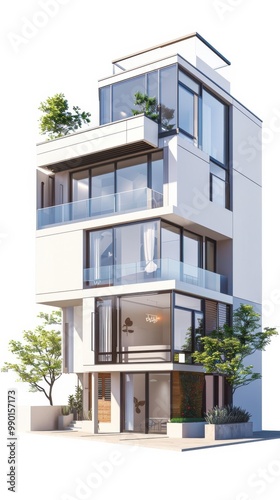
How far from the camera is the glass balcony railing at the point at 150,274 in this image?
25000mm

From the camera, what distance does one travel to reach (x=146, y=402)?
987 inches

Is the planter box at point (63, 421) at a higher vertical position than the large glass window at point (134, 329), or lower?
lower

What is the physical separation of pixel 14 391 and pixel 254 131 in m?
18.7

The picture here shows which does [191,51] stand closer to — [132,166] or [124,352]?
[132,166]

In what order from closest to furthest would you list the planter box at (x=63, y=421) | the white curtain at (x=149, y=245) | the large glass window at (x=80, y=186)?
1. the white curtain at (x=149, y=245)
2. the planter box at (x=63, y=421)
3. the large glass window at (x=80, y=186)

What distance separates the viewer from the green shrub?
2425 centimetres

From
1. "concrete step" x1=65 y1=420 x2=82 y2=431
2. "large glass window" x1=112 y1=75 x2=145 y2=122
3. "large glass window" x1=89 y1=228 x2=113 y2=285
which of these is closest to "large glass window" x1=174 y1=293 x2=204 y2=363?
"large glass window" x1=89 y1=228 x2=113 y2=285

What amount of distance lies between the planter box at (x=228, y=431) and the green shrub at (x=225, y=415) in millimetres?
244

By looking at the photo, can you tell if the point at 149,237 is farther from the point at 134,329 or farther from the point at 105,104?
the point at 105,104

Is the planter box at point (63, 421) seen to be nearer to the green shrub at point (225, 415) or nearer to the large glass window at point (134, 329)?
the large glass window at point (134, 329)

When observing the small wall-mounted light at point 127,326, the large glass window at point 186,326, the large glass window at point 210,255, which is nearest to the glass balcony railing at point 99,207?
the large glass window at point 186,326

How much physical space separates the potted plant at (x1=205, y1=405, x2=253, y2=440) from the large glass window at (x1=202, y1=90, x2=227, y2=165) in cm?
947

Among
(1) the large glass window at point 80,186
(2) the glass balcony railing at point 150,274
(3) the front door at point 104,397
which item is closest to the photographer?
(2) the glass balcony railing at point 150,274

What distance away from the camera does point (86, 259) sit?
27094mm
